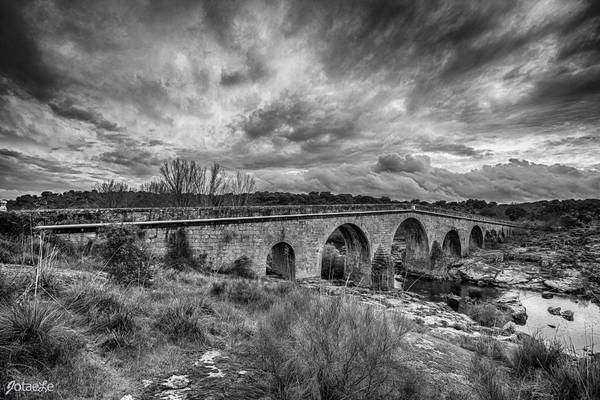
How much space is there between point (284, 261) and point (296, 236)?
5.24 feet

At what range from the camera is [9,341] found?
7.10ft

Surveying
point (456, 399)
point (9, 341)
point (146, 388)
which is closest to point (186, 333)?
point (146, 388)

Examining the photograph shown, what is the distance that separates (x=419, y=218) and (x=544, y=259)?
9.85 metres

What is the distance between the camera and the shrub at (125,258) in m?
5.32

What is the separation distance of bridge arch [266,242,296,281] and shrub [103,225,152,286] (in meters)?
8.55

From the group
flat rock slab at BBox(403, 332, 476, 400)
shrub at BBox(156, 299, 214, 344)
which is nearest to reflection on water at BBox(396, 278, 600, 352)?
flat rock slab at BBox(403, 332, 476, 400)

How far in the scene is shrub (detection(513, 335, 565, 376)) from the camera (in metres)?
3.39

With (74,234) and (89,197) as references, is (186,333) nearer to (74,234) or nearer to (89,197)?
(74,234)

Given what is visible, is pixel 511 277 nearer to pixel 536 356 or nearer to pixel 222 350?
pixel 536 356

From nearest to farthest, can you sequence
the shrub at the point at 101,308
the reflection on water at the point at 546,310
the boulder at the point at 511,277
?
the shrub at the point at 101,308 → the reflection on water at the point at 546,310 → the boulder at the point at 511,277

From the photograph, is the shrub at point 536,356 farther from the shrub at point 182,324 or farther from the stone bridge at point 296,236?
the stone bridge at point 296,236

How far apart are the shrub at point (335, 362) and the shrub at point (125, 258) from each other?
3405mm

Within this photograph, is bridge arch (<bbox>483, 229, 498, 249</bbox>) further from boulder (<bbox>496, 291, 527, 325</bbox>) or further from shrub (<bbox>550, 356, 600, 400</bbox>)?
shrub (<bbox>550, 356, 600, 400</bbox>)

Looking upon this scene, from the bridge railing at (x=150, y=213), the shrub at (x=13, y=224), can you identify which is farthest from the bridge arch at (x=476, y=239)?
the shrub at (x=13, y=224)
